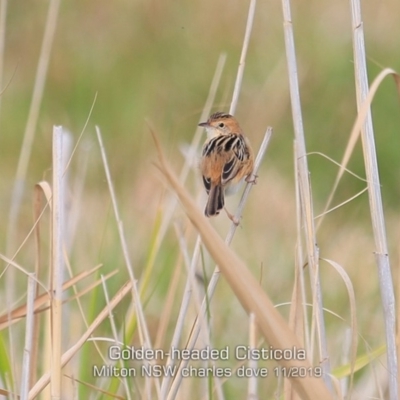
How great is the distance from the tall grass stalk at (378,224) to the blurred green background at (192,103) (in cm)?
199

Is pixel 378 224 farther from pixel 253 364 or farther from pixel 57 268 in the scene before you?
pixel 57 268

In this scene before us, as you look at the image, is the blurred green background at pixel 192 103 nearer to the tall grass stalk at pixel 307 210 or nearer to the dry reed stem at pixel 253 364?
the tall grass stalk at pixel 307 210

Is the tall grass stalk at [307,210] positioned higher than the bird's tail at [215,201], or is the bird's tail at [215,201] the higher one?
the bird's tail at [215,201]

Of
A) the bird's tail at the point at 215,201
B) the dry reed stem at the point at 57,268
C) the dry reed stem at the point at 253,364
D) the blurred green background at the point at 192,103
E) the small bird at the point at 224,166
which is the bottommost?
the dry reed stem at the point at 253,364

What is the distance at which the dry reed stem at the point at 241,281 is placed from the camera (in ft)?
6.40

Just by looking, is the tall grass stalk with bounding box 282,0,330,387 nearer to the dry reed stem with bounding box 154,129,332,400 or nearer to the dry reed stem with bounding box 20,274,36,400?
the dry reed stem with bounding box 154,129,332,400

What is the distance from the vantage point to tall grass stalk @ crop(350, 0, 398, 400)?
255 centimetres

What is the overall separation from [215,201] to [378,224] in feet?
3.43

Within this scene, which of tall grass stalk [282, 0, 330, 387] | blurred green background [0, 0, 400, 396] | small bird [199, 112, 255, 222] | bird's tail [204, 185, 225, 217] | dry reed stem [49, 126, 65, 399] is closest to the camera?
dry reed stem [49, 126, 65, 399]

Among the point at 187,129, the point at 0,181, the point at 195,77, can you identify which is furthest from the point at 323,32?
the point at 0,181

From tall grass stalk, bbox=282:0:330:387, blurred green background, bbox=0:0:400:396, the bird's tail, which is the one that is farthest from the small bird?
blurred green background, bbox=0:0:400:396

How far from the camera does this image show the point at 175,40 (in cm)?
794

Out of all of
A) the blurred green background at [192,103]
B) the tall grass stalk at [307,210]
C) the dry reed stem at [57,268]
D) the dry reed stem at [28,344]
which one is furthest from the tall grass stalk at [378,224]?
the blurred green background at [192,103]

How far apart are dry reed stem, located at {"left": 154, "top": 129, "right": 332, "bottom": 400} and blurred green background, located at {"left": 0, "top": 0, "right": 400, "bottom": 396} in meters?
2.52
